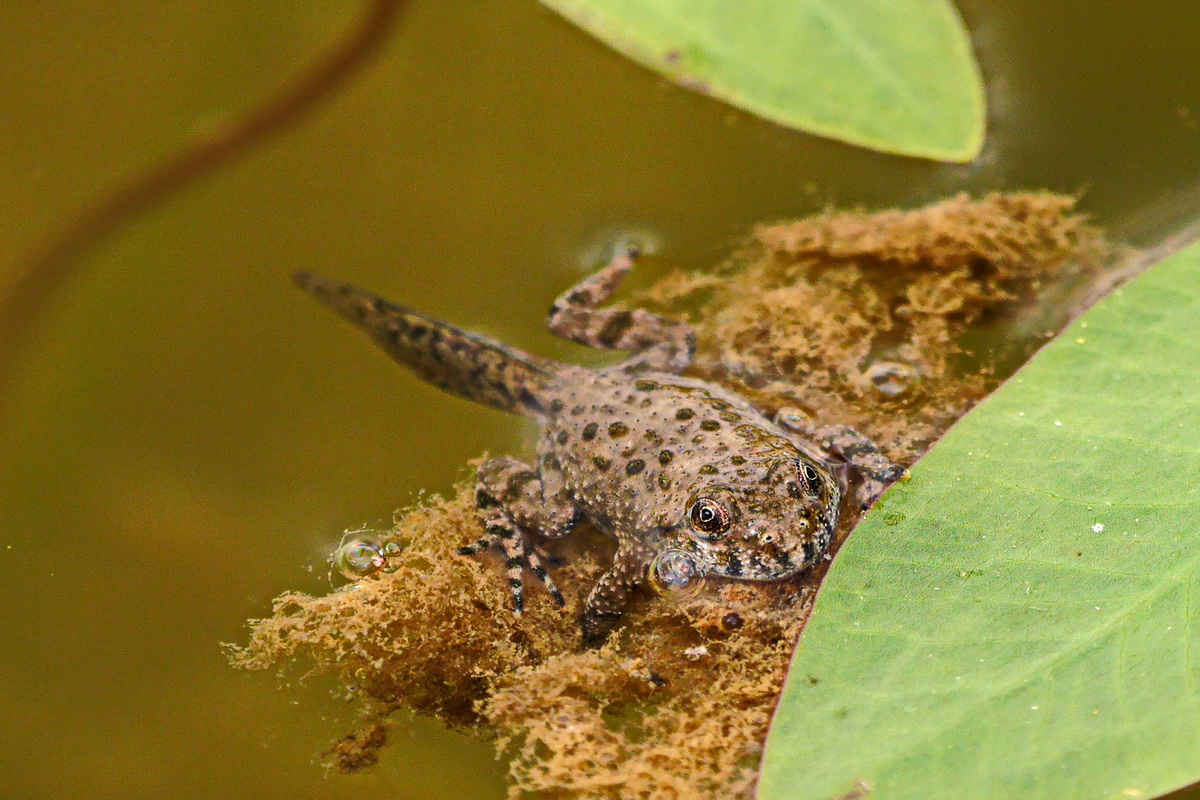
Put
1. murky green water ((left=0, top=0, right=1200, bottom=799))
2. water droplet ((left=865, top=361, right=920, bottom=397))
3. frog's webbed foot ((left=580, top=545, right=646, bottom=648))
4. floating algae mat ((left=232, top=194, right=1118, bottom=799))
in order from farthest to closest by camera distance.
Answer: water droplet ((left=865, top=361, right=920, bottom=397)) → murky green water ((left=0, top=0, right=1200, bottom=799)) → frog's webbed foot ((left=580, top=545, right=646, bottom=648)) → floating algae mat ((left=232, top=194, right=1118, bottom=799))

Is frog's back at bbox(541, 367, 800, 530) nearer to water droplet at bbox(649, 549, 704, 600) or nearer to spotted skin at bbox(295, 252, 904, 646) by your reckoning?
spotted skin at bbox(295, 252, 904, 646)

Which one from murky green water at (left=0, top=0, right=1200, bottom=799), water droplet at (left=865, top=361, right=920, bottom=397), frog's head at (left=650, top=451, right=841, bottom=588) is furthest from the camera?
water droplet at (left=865, top=361, right=920, bottom=397)

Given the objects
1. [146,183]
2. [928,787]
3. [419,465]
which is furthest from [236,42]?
[928,787]

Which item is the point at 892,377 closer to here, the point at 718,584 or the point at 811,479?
the point at 811,479

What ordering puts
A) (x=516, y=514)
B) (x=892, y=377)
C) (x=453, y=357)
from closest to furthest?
1. (x=516, y=514)
2. (x=892, y=377)
3. (x=453, y=357)

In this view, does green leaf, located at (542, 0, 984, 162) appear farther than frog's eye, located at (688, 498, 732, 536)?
Yes

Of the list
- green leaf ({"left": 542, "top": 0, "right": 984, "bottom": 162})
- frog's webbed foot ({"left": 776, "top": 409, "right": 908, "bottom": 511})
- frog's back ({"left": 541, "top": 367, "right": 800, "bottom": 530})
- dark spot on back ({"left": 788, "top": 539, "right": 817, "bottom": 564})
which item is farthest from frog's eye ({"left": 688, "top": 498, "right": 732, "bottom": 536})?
green leaf ({"left": 542, "top": 0, "right": 984, "bottom": 162})

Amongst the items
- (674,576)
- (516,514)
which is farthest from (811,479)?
(516,514)

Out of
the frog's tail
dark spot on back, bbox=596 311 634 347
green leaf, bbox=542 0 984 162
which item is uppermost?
green leaf, bbox=542 0 984 162
